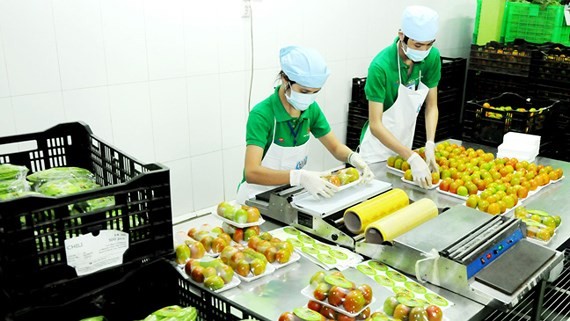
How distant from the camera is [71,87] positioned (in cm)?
337

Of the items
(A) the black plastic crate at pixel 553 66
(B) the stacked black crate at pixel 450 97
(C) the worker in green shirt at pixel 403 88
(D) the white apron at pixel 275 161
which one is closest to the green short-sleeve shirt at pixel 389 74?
(C) the worker in green shirt at pixel 403 88

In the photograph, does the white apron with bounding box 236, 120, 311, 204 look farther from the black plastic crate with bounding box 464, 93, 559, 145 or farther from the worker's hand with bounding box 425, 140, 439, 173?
the black plastic crate with bounding box 464, 93, 559, 145

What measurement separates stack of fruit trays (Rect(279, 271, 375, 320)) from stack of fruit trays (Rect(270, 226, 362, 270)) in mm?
291

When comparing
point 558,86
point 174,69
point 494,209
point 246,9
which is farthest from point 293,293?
point 558,86

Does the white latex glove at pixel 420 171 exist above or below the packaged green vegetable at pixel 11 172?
below

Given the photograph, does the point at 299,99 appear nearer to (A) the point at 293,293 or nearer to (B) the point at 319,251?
(B) the point at 319,251

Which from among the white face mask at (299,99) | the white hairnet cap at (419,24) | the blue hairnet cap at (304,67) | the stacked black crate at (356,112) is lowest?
the stacked black crate at (356,112)

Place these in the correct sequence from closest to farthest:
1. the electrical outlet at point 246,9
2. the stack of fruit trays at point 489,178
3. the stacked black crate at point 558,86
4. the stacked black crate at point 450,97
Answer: the stack of fruit trays at point 489,178, the electrical outlet at point 246,9, the stacked black crate at point 558,86, the stacked black crate at point 450,97

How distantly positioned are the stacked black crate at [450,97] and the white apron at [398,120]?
1.57 meters

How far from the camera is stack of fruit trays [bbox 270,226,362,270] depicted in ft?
6.90

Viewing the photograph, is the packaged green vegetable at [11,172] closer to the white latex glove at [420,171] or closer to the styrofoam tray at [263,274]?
the styrofoam tray at [263,274]

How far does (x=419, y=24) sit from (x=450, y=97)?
7.80 feet

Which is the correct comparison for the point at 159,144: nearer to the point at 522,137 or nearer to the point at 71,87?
the point at 71,87

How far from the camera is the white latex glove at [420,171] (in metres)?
2.87
